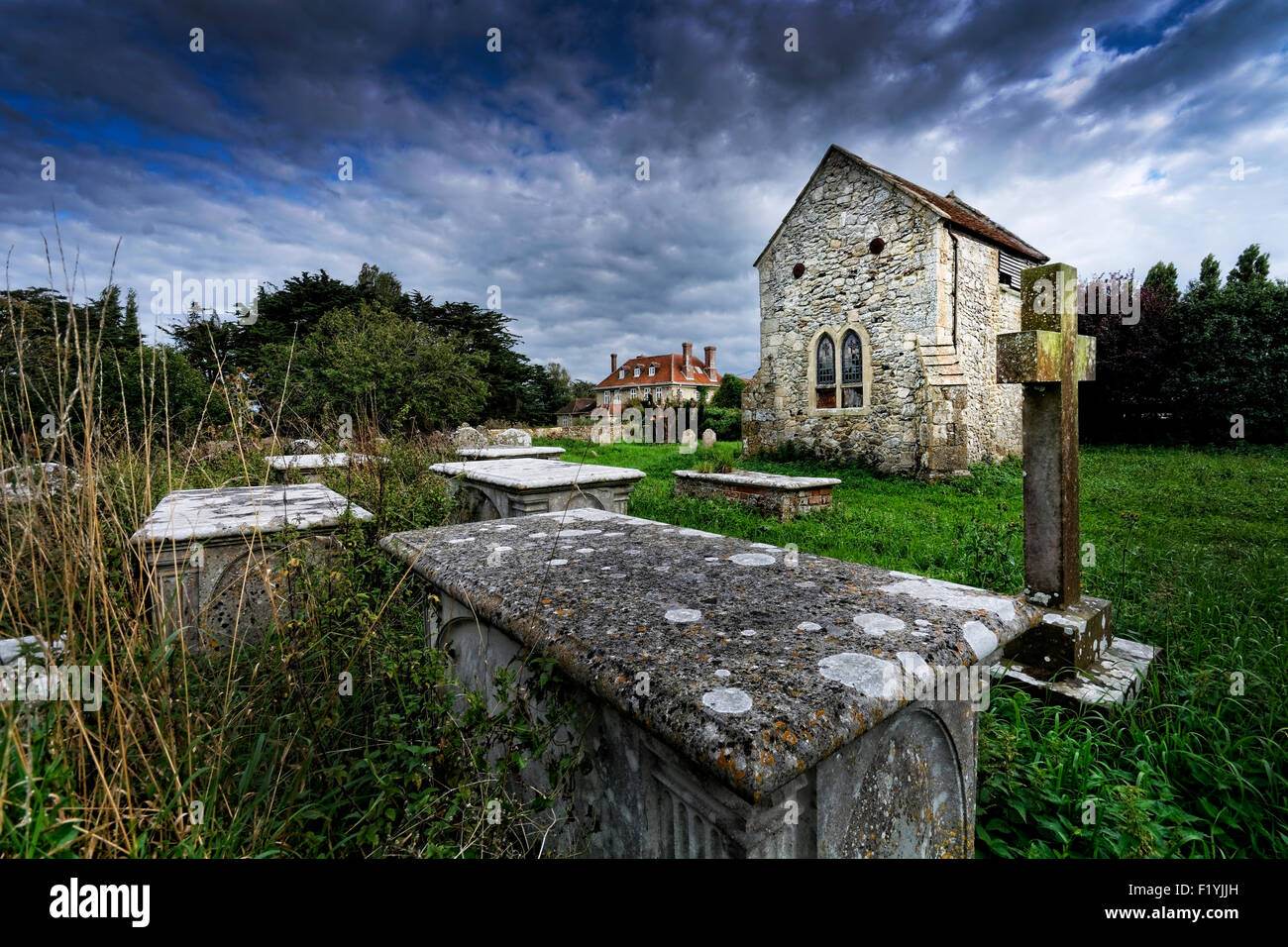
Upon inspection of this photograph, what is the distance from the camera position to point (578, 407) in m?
44.3

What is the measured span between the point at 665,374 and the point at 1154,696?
39.2 metres

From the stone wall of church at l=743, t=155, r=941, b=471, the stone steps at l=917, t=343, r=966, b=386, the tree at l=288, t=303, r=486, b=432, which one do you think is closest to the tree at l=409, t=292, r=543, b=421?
the tree at l=288, t=303, r=486, b=432

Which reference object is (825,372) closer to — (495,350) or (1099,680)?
(1099,680)

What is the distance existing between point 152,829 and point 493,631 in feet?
2.82

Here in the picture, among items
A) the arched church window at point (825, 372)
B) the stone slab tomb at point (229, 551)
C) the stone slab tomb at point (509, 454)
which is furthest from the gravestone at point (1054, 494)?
the arched church window at point (825, 372)

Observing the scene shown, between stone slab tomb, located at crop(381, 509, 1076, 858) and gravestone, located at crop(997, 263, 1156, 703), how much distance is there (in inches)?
67.3

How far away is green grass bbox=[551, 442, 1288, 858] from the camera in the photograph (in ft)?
6.02

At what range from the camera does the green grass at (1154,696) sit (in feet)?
6.02

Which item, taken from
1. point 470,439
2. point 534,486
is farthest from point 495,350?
point 534,486
